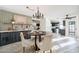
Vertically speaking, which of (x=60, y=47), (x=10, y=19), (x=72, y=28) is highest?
(x=10, y=19)

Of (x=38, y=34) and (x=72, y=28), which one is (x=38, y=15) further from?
(x=72, y=28)

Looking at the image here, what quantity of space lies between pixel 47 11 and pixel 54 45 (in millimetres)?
790

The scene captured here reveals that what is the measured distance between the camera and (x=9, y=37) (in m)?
2.21

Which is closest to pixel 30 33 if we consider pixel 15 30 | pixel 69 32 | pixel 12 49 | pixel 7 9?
pixel 15 30

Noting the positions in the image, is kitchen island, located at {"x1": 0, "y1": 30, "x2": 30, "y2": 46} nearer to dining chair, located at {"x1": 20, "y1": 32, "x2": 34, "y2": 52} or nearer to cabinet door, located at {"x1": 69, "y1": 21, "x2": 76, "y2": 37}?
dining chair, located at {"x1": 20, "y1": 32, "x2": 34, "y2": 52}

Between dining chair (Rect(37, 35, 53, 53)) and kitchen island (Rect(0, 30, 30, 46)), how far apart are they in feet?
1.67

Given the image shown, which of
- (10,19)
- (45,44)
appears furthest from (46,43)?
(10,19)

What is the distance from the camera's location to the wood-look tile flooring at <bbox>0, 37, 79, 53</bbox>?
7.20 ft

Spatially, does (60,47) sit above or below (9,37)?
below

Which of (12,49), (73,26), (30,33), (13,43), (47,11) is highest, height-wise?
(47,11)

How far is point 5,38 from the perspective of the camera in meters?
2.18

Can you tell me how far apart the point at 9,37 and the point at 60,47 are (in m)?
1.18

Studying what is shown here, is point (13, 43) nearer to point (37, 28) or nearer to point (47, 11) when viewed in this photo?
point (37, 28)

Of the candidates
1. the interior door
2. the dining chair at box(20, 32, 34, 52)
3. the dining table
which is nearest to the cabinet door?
the interior door
